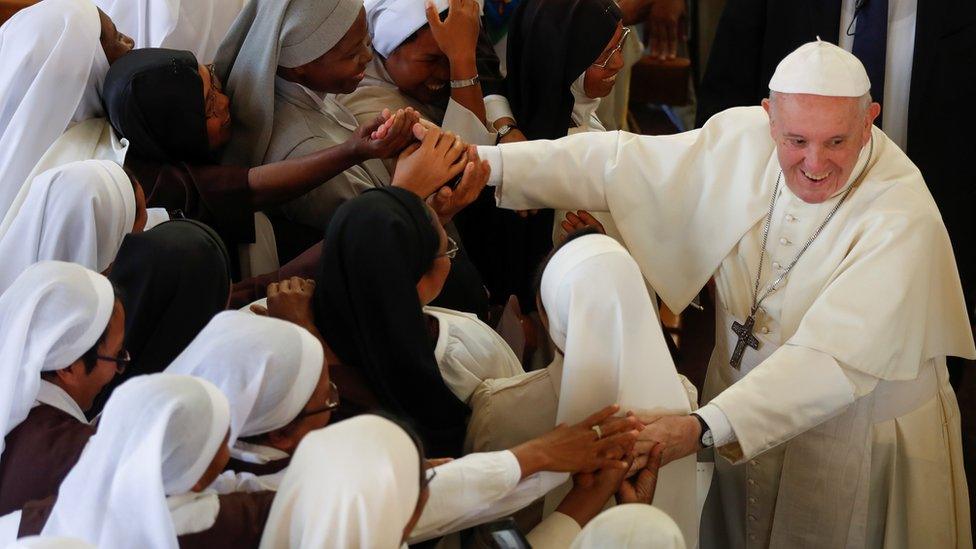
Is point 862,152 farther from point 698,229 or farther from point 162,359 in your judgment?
point 162,359

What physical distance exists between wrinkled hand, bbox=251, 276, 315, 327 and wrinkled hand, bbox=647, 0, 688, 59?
195 inches

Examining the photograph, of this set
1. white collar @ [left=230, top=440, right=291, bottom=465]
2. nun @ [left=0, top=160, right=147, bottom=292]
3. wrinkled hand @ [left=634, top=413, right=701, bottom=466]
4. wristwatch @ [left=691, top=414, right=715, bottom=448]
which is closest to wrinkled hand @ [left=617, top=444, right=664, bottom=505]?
wrinkled hand @ [left=634, top=413, right=701, bottom=466]

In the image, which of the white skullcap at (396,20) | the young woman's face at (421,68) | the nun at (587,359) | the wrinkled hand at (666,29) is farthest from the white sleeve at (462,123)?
the wrinkled hand at (666,29)

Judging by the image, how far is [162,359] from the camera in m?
2.56

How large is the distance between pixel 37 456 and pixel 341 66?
149 centimetres

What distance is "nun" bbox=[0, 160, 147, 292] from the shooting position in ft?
8.74

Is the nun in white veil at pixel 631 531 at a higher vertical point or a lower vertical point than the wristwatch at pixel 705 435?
higher

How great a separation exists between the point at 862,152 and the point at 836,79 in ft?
0.83

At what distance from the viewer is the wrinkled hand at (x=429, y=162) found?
9.69ft

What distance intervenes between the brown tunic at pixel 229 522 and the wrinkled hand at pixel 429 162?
1.20m

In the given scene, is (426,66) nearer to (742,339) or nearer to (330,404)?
(742,339)

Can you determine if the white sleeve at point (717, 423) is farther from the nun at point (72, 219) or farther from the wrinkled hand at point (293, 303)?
the nun at point (72, 219)

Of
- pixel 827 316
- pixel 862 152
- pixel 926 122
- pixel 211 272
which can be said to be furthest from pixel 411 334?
pixel 926 122

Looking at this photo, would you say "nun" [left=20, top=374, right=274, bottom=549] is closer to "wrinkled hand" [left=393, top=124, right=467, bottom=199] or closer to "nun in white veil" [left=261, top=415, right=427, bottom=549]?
"nun in white veil" [left=261, top=415, right=427, bottom=549]
